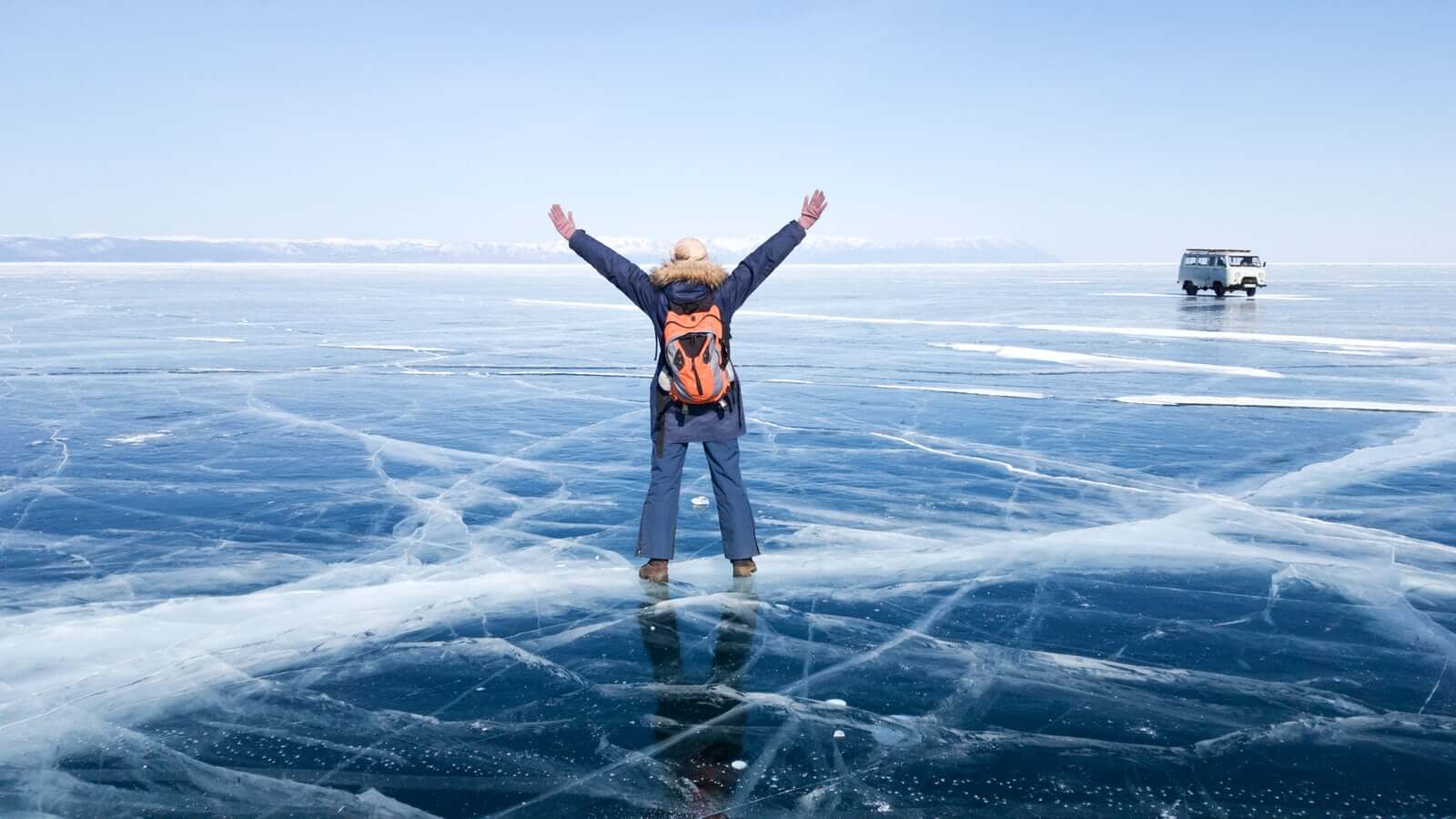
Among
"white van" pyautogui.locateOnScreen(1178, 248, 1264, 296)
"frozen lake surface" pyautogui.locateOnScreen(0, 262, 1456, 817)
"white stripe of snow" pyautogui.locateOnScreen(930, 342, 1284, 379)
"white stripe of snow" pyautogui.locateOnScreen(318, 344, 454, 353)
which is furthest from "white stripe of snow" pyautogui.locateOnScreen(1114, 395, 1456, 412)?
"white van" pyautogui.locateOnScreen(1178, 248, 1264, 296)

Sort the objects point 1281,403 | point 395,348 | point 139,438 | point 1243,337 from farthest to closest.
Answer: point 1243,337
point 395,348
point 1281,403
point 139,438

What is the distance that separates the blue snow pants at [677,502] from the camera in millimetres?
4953

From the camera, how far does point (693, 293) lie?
4602mm

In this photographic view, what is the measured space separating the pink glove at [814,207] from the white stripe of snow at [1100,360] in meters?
10.3

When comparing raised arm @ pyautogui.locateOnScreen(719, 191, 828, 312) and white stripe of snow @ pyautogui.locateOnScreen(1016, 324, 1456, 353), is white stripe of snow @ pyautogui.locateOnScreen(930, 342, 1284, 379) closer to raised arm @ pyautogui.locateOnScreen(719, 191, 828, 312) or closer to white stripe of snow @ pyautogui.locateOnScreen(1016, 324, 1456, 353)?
white stripe of snow @ pyautogui.locateOnScreen(1016, 324, 1456, 353)

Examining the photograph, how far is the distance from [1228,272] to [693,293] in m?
34.1

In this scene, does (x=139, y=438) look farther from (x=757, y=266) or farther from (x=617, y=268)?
(x=757, y=266)

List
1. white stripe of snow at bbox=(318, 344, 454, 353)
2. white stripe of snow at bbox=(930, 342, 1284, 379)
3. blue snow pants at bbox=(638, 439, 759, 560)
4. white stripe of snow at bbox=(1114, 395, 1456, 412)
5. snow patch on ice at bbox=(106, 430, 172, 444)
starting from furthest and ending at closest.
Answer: white stripe of snow at bbox=(318, 344, 454, 353) → white stripe of snow at bbox=(930, 342, 1284, 379) → white stripe of snow at bbox=(1114, 395, 1456, 412) → snow patch on ice at bbox=(106, 430, 172, 444) → blue snow pants at bbox=(638, 439, 759, 560)

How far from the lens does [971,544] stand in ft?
18.8

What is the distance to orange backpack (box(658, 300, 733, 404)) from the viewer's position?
4.61m

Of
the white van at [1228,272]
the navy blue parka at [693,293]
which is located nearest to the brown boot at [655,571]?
A: the navy blue parka at [693,293]

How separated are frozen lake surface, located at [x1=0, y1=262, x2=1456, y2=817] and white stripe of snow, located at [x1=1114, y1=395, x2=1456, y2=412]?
0.28ft

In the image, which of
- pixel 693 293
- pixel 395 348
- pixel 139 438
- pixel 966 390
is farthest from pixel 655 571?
pixel 395 348

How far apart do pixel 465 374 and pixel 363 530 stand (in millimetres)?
8092
